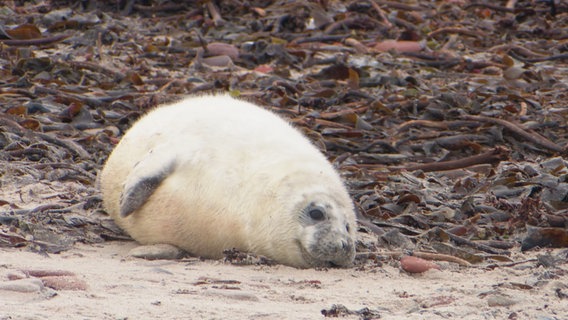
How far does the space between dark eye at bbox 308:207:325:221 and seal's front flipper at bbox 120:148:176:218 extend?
718 millimetres

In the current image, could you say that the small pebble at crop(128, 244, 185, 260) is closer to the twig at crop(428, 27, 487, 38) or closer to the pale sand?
the pale sand

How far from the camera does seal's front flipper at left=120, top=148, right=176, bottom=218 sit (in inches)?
176

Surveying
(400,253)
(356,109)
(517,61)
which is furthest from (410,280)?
(517,61)

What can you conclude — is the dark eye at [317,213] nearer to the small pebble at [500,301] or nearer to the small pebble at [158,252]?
the small pebble at [158,252]

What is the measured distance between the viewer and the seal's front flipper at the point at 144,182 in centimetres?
446

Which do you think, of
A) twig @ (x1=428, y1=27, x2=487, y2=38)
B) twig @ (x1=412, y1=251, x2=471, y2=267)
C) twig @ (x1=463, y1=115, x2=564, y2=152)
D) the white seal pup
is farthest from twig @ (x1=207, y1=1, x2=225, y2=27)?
twig @ (x1=412, y1=251, x2=471, y2=267)

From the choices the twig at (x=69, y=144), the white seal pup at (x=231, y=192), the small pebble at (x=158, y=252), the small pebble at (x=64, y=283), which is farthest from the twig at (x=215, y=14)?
the small pebble at (x=64, y=283)

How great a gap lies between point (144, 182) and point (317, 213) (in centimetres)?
82

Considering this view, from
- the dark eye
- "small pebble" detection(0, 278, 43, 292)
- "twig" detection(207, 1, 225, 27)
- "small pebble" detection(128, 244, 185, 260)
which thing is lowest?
"small pebble" detection(128, 244, 185, 260)

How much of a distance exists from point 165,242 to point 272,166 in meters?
0.57

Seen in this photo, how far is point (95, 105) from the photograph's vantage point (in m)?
6.86

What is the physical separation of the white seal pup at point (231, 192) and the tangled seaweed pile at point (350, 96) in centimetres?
35

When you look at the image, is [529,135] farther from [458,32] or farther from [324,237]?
[458,32]

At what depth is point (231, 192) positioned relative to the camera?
4.35 m
